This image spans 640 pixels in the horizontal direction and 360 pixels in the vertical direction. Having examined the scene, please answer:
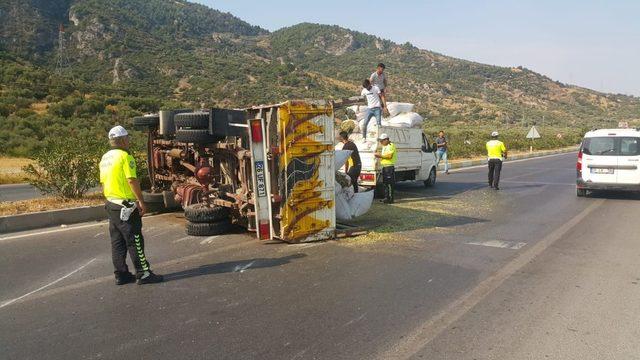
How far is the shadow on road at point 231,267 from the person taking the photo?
5.94 m

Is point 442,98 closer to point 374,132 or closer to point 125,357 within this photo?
point 374,132

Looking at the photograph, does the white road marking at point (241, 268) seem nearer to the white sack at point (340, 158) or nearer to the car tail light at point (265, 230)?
the car tail light at point (265, 230)

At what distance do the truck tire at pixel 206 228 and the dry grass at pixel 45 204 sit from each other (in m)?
2.96

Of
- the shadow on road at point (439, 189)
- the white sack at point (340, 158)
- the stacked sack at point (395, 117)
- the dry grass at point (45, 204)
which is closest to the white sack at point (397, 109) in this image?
the stacked sack at point (395, 117)

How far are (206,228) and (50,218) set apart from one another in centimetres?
308

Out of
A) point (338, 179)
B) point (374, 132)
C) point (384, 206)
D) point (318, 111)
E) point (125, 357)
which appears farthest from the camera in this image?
point (374, 132)

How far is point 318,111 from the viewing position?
25.2ft

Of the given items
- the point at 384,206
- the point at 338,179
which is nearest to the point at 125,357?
the point at 338,179

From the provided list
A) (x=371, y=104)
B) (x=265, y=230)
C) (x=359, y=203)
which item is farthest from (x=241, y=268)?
(x=371, y=104)

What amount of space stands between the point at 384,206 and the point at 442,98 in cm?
8093

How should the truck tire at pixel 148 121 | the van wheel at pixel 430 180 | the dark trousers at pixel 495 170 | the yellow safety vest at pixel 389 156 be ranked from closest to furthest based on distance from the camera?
1. the truck tire at pixel 148 121
2. the yellow safety vest at pixel 389 156
3. the dark trousers at pixel 495 170
4. the van wheel at pixel 430 180

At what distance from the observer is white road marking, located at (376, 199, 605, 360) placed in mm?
3939

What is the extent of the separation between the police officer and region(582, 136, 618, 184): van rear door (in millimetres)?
11349

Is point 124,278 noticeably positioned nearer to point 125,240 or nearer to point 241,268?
point 125,240
